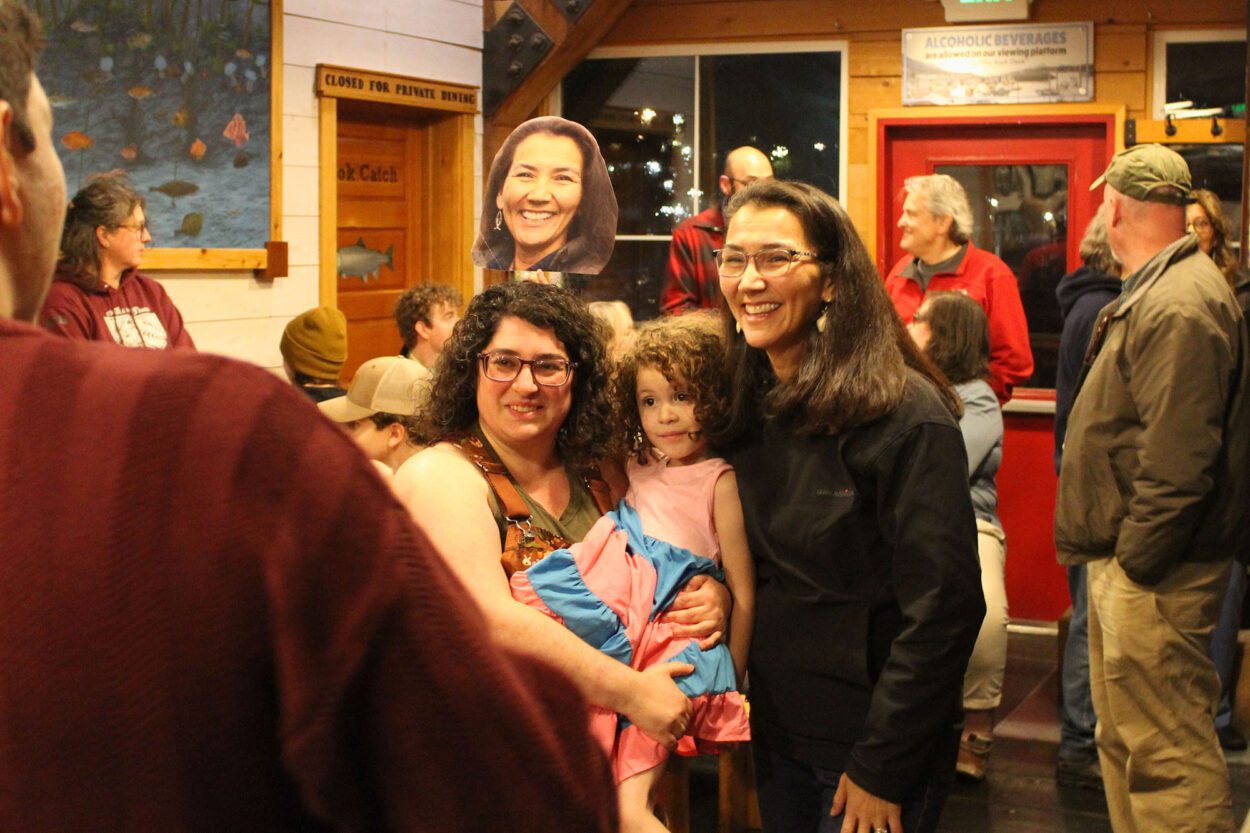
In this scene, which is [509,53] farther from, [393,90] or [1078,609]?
[1078,609]

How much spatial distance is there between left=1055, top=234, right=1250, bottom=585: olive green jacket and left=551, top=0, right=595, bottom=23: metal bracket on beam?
394 centimetres

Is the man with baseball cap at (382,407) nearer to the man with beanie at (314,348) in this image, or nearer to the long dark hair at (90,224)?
the man with beanie at (314,348)

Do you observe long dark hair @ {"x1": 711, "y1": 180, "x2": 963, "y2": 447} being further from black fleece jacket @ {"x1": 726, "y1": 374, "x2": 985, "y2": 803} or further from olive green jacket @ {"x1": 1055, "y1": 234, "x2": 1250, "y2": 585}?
olive green jacket @ {"x1": 1055, "y1": 234, "x2": 1250, "y2": 585}

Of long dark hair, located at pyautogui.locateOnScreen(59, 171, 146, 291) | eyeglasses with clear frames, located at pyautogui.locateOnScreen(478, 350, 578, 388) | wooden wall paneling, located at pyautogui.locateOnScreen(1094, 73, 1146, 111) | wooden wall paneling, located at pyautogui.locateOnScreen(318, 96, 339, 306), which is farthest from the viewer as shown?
wooden wall paneling, located at pyautogui.locateOnScreen(1094, 73, 1146, 111)

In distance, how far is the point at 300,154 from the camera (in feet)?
18.8

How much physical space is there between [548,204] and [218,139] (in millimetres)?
2887

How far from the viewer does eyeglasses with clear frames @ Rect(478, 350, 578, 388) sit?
222cm

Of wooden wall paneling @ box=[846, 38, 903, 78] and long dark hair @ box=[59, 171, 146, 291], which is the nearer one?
long dark hair @ box=[59, 171, 146, 291]

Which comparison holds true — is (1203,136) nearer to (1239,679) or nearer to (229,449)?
(1239,679)

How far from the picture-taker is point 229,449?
0.60m

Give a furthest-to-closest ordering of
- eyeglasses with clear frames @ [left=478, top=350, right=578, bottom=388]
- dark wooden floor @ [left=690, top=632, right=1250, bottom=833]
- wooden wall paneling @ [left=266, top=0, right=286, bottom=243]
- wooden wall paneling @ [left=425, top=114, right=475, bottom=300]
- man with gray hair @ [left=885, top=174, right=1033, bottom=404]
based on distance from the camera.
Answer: wooden wall paneling @ [left=425, top=114, right=475, bottom=300] → wooden wall paneling @ [left=266, top=0, right=286, bottom=243] → man with gray hair @ [left=885, top=174, right=1033, bottom=404] → dark wooden floor @ [left=690, top=632, right=1250, bottom=833] → eyeglasses with clear frames @ [left=478, top=350, right=578, bottom=388]

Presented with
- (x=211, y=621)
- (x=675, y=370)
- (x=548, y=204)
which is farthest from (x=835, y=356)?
(x=211, y=621)

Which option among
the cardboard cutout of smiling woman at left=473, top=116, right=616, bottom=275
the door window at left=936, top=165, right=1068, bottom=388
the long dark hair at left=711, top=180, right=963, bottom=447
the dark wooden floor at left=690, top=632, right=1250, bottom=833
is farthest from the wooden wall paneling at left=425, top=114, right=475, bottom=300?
the long dark hair at left=711, top=180, right=963, bottom=447

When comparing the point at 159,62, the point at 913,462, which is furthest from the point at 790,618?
the point at 159,62
